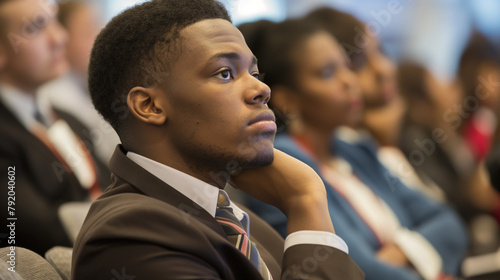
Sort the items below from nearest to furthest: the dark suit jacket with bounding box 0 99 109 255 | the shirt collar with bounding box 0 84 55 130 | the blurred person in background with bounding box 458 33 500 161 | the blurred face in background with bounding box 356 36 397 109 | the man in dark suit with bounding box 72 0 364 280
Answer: the man in dark suit with bounding box 72 0 364 280, the dark suit jacket with bounding box 0 99 109 255, the shirt collar with bounding box 0 84 55 130, the blurred face in background with bounding box 356 36 397 109, the blurred person in background with bounding box 458 33 500 161

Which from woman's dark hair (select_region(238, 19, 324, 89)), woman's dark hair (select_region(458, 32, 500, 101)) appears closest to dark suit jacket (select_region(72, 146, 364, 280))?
woman's dark hair (select_region(238, 19, 324, 89))

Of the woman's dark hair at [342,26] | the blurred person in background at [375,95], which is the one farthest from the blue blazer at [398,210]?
the woman's dark hair at [342,26]

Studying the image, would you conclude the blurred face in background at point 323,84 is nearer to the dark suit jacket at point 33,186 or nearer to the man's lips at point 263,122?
the dark suit jacket at point 33,186

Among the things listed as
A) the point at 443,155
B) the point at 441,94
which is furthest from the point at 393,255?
the point at 441,94

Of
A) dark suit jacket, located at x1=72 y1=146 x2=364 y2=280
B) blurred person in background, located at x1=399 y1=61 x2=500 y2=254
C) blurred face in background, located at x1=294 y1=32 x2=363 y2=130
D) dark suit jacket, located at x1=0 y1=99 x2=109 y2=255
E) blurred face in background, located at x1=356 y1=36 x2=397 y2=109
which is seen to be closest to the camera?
dark suit jacket, located at x1=72 y1=146 x2=364 y2=280

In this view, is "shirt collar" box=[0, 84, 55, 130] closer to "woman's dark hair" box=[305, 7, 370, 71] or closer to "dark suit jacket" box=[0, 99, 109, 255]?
"dark suit jacket" box=[0, 99, 109, 255]

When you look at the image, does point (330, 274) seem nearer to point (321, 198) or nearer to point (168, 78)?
point (321, 198)

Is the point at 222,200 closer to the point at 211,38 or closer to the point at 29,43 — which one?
the point at 211,38

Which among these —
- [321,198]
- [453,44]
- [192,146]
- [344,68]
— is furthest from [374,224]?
[453,44]

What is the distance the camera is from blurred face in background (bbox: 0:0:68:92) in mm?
1752

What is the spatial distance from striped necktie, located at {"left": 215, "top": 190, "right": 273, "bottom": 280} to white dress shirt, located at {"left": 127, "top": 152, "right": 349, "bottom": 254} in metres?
0.02

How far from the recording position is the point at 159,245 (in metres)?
0.82

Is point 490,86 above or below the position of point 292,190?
below

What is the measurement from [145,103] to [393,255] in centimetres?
120
